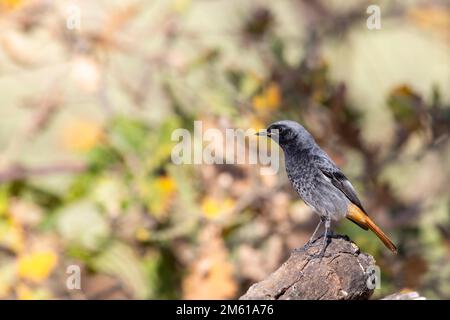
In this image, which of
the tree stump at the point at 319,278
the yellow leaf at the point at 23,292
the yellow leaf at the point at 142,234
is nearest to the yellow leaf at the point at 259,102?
the yellow leaf at the point at 142,234

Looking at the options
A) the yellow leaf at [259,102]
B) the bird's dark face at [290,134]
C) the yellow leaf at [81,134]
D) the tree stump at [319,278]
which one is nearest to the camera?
the tree stump at [319,278]

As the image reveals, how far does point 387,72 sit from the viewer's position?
235 inches

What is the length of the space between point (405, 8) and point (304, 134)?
3.40 meters

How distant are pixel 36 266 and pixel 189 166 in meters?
0.91

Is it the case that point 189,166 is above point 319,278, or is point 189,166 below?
above

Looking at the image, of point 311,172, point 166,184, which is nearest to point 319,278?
point 311,172

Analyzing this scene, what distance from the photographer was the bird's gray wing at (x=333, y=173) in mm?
2328

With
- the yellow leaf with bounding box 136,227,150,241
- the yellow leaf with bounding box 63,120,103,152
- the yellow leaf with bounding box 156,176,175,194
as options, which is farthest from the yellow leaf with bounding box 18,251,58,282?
the yellow leaf with bounding box 63,120,103,152

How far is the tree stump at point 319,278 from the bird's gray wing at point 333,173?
191mm

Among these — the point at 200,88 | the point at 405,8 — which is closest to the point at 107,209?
the point at 200,88

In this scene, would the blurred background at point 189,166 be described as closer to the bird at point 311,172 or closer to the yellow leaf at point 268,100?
the yellow leaf at point 268,100

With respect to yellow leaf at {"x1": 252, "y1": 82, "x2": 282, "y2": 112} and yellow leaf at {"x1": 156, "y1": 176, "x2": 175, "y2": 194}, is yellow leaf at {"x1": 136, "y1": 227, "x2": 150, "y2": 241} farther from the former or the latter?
yellow leaf at {"x1": 252, "y1": 82, "x2": 282, "y2": 112}

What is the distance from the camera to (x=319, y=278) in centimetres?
218

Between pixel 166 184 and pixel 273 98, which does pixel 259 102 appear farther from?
pixel 166 184
